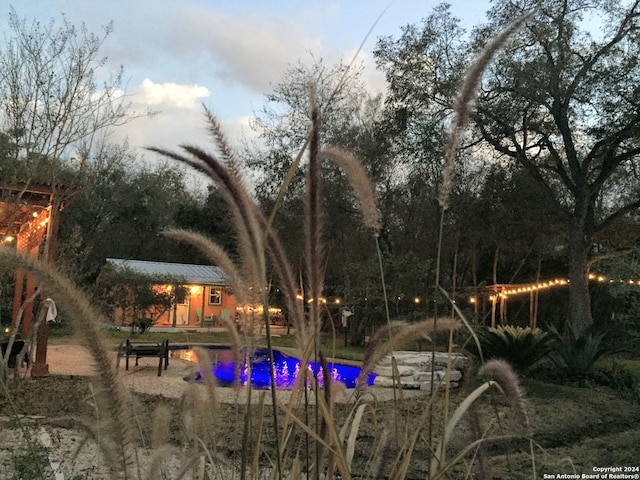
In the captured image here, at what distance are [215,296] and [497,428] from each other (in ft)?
71.4

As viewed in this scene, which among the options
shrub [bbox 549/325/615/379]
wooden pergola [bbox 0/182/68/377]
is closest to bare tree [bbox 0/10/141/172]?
wooden pergola [bbox 0/182/68/377]

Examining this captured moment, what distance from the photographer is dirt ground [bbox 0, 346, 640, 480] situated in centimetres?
255

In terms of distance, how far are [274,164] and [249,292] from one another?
1457 cm

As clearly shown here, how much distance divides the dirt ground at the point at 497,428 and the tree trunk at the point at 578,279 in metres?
5.25

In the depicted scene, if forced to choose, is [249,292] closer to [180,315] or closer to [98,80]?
[98,80]

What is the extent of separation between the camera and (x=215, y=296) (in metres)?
23.3

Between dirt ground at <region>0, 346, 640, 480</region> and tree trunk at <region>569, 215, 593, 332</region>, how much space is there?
525 cm

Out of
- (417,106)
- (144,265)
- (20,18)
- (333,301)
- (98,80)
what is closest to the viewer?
(20,18)

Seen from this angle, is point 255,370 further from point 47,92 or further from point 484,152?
point 484,152

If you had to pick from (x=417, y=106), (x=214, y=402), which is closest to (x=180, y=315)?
(x=417, y=106)

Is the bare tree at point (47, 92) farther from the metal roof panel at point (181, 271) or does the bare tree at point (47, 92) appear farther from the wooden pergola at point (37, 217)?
the metal roof panel at point (181, 271)

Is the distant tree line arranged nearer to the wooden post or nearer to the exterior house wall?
the wooden post

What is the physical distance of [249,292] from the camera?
1.04 m

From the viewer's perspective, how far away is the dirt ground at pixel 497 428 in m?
2.55
